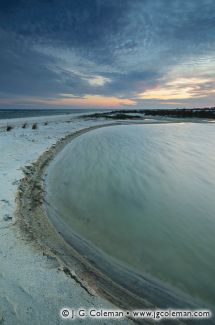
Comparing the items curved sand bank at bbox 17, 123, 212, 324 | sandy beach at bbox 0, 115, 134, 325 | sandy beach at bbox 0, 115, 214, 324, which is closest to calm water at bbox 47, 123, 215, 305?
curved sand bank at bbox 17, 123, 212, 324

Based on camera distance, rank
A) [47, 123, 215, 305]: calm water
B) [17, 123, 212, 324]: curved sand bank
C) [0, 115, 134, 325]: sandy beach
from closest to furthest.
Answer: [0, 115, 134, 325]: sandy beach → [17, 123, 212, 324]: curved sand bank → [47, 123, 215, 305]: calm water

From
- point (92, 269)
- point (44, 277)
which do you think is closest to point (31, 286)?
point (44, 277)

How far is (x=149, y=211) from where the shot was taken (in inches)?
289

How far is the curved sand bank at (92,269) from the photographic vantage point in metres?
4.15

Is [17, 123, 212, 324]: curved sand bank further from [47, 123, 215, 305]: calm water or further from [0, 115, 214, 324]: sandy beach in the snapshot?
[47, 123, 215, 305]: calm water

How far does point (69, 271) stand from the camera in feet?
14.6

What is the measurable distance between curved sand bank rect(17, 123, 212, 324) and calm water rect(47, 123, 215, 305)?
0.28 metres

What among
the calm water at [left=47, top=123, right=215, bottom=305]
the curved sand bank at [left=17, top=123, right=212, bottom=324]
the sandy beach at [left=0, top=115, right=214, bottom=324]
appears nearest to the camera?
the sandy beach at [left=0, top=115, right=214, bottom=324]

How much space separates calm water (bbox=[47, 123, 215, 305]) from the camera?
5086 millimetres

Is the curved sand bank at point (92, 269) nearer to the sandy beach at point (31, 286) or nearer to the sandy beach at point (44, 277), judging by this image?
the sandy beach at point (44, 277)

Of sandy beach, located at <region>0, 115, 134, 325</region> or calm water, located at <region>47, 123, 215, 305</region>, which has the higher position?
sandy beach, located at <region>0, 115, 134, 325</region>

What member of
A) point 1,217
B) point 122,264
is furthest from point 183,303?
point 1,217

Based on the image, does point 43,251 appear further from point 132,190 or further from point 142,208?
point 132,190

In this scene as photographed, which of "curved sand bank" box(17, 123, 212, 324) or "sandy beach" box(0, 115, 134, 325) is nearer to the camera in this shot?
"sandy beach" box(0, 115, 134, 325)
